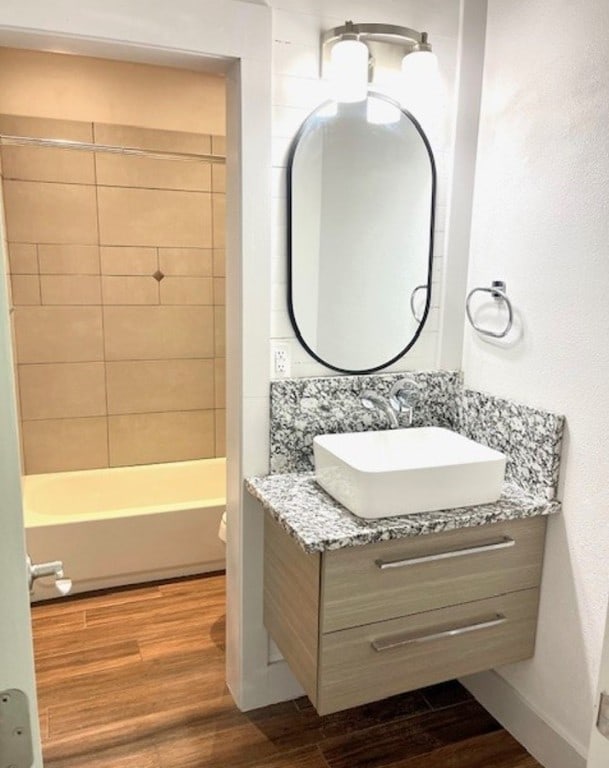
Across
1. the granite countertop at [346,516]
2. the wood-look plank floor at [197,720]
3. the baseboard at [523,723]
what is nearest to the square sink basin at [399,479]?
the granite countertop at [346,516]

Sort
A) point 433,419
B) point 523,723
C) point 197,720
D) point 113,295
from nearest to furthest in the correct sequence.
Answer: point 523,723 < point 197,720 < point 433,419 < point 113,295

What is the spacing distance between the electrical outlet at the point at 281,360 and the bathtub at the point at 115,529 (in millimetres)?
1223

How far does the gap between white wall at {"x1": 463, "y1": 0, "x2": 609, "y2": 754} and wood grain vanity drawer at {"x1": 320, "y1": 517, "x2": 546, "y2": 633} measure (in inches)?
4.1

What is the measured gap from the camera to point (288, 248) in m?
1.96

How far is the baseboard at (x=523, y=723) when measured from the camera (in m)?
1.85

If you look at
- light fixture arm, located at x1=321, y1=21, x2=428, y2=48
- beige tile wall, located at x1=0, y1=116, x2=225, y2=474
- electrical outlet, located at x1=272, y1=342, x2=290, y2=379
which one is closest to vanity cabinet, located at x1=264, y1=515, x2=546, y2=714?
electrical outlet, located at x1=272, y1=342, x2=290, y2=379

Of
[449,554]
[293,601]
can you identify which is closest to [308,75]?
[449,554]

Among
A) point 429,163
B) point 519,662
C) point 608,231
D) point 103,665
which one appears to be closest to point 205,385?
point 103,665

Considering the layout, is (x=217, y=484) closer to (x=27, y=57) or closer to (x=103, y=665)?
(x=103, y=665)

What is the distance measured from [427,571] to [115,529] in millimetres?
1660

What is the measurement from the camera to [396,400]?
2127 mm

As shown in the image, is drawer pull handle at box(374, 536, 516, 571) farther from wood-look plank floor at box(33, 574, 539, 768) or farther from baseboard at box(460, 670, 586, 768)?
wood-look plank floor at box(33, 574, 539, 768)

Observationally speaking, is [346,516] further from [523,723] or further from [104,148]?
[104,148]

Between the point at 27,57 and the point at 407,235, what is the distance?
210 centimetres
